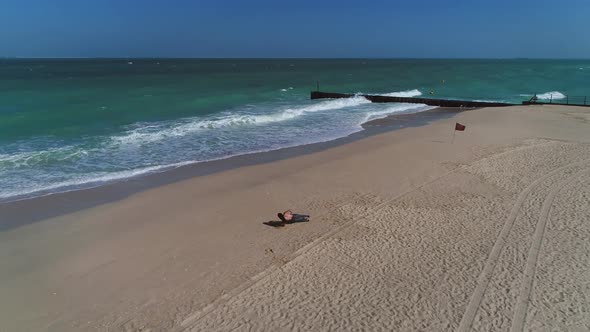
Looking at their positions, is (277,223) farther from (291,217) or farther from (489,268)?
(489,268)

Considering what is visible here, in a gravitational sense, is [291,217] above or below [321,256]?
above

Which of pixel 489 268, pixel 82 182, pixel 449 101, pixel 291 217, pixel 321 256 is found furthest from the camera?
pixel 449 101

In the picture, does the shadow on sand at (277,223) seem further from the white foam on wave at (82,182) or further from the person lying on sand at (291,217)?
the white foam on wave at (82,182)

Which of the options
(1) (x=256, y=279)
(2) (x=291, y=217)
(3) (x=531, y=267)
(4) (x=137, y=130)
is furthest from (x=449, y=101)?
(1) (x=256, y=279)

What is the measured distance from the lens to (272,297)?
6734 millimetres

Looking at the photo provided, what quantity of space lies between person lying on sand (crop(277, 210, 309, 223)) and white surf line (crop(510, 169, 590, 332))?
15.5 ft

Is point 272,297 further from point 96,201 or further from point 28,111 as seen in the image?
point 28,111

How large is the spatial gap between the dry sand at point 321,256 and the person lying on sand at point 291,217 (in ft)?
0.78

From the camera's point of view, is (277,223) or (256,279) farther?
(277,223)

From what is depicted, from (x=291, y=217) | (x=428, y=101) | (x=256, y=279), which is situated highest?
(x=428, y=101)

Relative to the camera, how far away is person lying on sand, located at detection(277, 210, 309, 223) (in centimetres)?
948

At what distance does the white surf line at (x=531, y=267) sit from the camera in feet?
20.1

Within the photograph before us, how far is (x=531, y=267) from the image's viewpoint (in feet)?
24.7

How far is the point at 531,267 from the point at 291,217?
502 cm
